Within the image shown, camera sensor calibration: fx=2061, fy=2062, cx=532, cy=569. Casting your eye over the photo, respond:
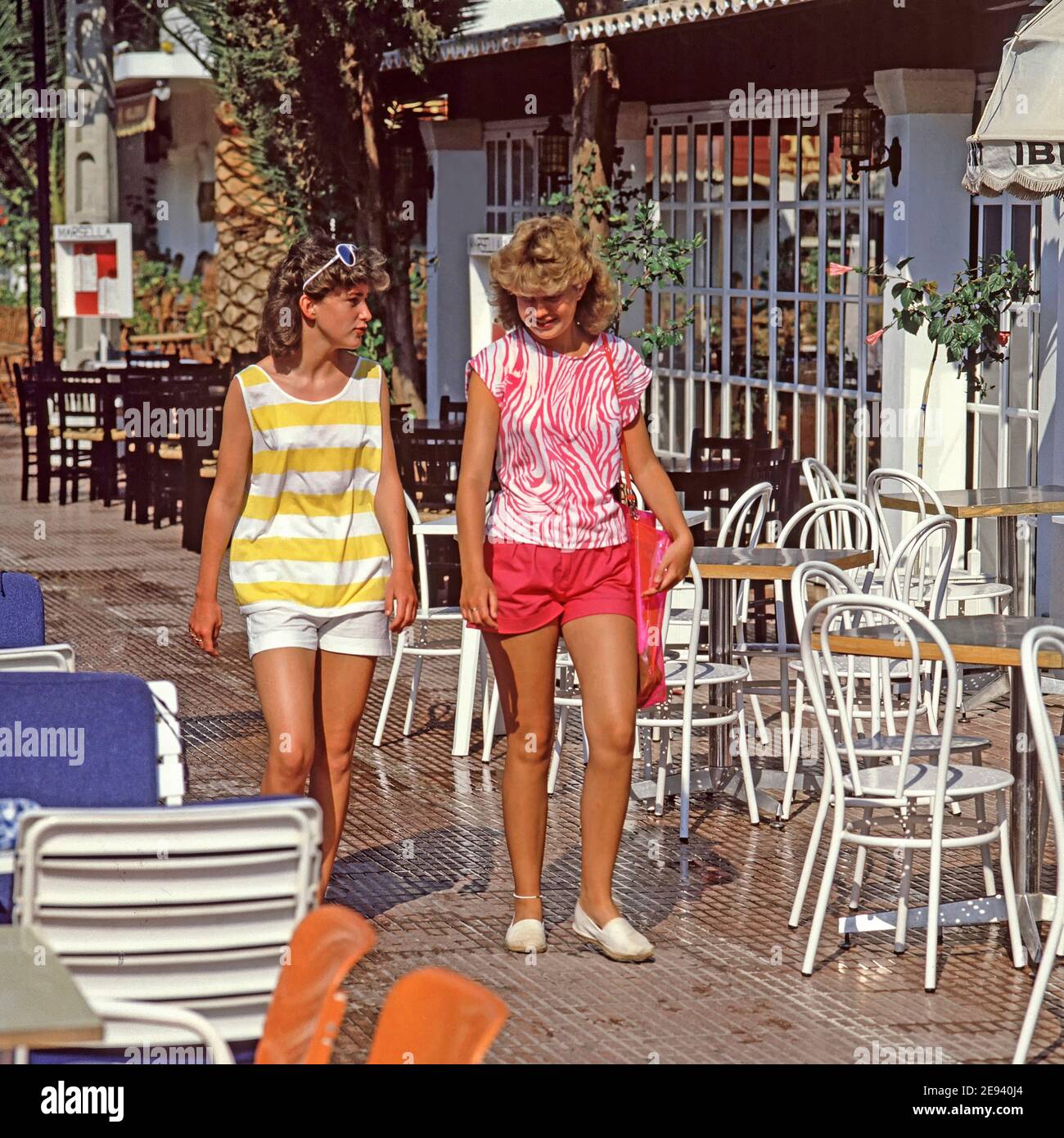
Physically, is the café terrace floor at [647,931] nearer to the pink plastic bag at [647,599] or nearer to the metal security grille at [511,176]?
the pink plastic bag at [647,599]

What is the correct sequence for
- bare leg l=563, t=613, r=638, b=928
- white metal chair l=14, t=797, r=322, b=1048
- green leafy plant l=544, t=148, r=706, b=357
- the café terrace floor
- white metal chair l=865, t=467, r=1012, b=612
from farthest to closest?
green leafy plant l=544, t=148, r=706, b=357
white metal chair l=865, t=467, r=1012, b=612
bare leg l=563, t=613, r=638, b=928
the café terrace floor
white metal chair l=14, t=797, r=322, b=1048

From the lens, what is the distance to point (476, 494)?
5.38 m

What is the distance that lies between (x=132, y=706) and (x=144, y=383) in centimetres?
1261

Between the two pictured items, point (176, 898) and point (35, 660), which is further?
point (35, 660)

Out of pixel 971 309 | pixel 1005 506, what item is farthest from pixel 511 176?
pixel 1005 506

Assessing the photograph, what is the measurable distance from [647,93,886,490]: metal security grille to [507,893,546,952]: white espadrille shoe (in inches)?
264

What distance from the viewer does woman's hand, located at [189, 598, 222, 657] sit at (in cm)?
535

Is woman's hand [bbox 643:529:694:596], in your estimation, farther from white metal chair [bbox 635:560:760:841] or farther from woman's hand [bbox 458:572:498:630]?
white metal chair [bbox 635:560:760:841]

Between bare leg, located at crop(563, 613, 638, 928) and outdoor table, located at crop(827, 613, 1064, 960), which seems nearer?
bare leg, located at crop(563, 613, 638, 928)

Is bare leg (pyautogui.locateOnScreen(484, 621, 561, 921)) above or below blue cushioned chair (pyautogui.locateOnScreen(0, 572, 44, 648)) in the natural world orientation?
below

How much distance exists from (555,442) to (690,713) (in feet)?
5.26

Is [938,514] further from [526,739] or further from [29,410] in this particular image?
[29,410]

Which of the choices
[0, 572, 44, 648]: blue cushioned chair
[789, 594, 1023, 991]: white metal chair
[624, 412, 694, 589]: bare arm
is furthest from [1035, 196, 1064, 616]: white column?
[0, 572, 44, 648]: blue cushioned chair
